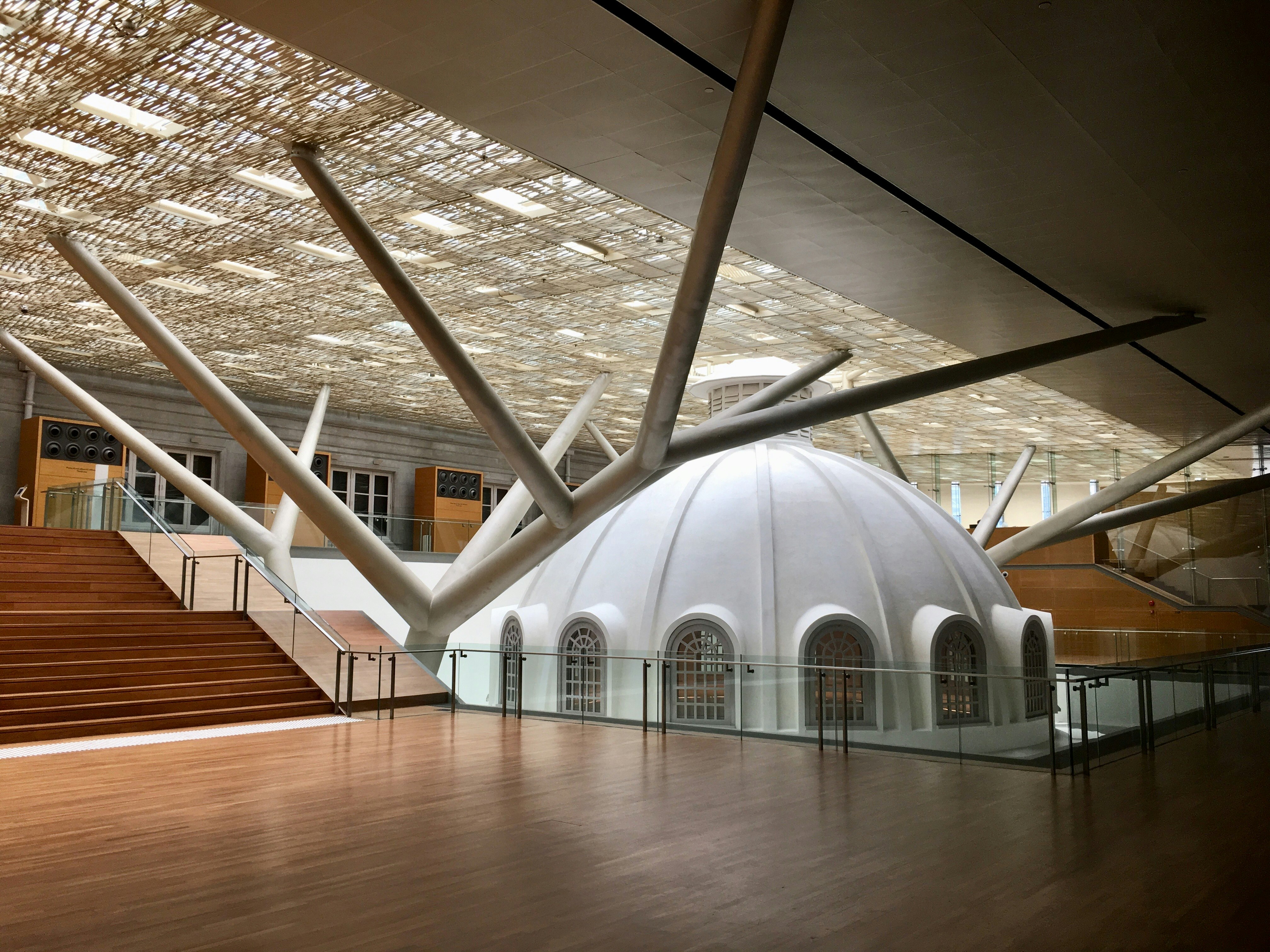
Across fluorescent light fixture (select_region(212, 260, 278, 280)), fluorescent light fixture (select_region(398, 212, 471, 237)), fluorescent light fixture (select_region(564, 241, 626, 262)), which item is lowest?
fluorescent light fixture (select_region(564, 241, 626, 262))

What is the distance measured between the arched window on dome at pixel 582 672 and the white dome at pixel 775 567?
34cm

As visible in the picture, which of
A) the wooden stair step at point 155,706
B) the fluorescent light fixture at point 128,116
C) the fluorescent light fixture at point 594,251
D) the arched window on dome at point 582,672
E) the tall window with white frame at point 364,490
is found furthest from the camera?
the tall window with white frame at point 364,490

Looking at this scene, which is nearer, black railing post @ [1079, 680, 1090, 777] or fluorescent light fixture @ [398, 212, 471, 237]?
black railing post @ [1079, 680, 1090, 777]

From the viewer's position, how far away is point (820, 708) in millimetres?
13398

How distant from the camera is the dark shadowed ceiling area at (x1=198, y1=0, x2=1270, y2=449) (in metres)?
8.85

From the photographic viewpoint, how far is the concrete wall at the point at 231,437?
1163 inches

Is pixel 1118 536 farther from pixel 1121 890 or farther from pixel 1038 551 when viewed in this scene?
pixel 1121 890

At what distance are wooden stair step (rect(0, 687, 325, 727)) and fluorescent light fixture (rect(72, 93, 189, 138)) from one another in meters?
7.81

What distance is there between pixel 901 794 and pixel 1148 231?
331 inches

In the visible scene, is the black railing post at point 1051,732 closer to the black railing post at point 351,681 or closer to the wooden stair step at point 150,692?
the black railing post at point 351,681

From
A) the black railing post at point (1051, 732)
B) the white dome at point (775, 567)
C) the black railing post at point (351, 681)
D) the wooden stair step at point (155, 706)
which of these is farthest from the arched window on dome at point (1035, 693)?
the wooden stair step at point (155, 706)

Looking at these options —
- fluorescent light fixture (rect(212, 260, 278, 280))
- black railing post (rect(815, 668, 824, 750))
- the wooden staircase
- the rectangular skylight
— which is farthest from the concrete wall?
black railing post (rect(815, 668, 824, 750))

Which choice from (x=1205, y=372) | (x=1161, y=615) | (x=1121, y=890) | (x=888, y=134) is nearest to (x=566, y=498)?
(x=888, y=134)

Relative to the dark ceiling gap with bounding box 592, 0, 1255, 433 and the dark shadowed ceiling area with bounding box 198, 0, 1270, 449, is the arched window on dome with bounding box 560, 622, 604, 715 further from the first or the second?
the dark ceiling gap with bounding box 592, 0, 1255, 433
